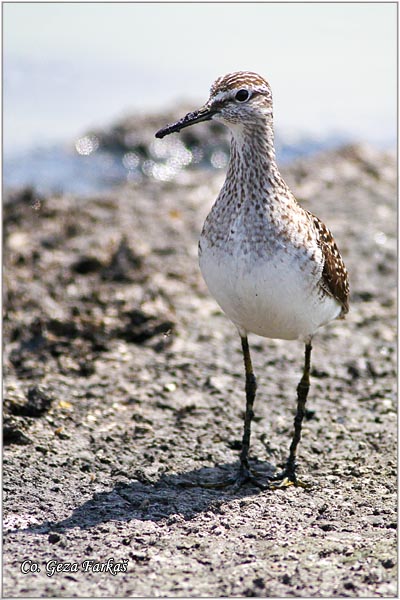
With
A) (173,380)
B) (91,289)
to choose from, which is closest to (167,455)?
(173,380)

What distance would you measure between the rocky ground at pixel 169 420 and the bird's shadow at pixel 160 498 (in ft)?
0.05

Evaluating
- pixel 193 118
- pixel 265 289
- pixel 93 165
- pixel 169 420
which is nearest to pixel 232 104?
pixel 193 118

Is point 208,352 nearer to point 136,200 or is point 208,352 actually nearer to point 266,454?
point 266,454

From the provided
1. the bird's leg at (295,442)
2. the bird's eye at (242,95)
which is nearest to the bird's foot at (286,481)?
the bird's leg at (295,442)

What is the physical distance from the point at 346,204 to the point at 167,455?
6092mm

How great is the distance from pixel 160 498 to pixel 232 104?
2.66 meters

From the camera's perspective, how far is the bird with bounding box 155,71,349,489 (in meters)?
5.27

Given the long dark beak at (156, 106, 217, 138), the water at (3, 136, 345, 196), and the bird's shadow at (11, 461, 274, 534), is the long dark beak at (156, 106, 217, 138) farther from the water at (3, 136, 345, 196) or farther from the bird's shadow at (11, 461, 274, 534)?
the water at (3, 136, 345, 196)

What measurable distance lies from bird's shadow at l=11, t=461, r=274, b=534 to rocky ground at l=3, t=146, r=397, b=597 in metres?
0.01

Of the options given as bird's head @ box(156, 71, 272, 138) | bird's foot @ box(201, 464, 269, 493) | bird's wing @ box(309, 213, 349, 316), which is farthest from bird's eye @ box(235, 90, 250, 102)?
bird's foot @ box(201, 464, 269, 493)

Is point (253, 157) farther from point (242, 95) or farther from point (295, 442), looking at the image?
point (295, 442)

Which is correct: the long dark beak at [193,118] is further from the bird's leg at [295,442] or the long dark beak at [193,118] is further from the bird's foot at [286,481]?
the bird's foot at [286,481]

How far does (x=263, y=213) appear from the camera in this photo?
17.7ft

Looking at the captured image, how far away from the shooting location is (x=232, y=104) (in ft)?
18.0
